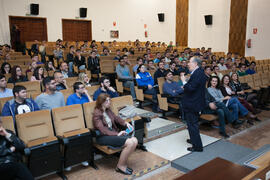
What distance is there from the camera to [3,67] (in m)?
5.43

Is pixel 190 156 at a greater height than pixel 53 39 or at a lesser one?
lesser

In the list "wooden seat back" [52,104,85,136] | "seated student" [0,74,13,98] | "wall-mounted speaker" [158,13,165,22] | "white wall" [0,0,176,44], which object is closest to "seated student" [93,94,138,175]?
"wooden seat back" [52,104,85,136]

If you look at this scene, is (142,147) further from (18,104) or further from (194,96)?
(18,104)

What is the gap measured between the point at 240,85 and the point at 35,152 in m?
4.45

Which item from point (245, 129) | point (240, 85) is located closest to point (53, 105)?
point (245, 129)

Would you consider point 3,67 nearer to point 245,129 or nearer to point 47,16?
point 245,129

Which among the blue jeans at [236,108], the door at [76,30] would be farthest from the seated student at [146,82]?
the door at [76,30]

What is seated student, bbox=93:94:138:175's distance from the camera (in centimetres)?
301

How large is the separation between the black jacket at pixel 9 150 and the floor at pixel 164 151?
1.97 ft

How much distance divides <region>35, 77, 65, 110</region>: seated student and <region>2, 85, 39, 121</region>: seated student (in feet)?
0.88

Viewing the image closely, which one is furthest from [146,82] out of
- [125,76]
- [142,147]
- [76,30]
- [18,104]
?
[76,30]

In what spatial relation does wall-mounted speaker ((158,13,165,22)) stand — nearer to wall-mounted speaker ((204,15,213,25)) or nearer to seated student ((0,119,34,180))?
wall-mounted speaker ((204,15,213,25))

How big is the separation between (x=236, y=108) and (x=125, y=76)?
2.75m

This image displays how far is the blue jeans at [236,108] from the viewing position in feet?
14.9
